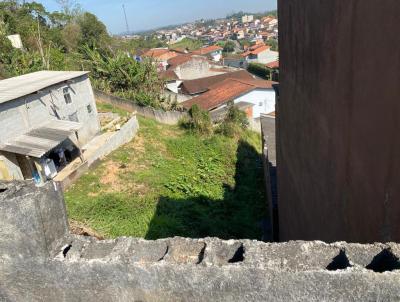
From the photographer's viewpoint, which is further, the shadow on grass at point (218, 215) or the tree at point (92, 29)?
the tree at point (92, 29)

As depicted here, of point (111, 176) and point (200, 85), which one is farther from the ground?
point (111, 176)

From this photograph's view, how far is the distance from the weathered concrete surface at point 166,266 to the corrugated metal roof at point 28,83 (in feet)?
35.6

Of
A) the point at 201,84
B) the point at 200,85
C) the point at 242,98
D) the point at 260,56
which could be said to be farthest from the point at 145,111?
the point at 260,56

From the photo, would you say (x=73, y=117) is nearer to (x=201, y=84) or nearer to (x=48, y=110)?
(x=48, y=110)

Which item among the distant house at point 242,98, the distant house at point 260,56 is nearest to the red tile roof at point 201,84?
the distant house at point 242,98

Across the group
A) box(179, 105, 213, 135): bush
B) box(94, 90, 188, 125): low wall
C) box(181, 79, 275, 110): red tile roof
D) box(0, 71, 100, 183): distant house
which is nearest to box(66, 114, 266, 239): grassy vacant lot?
box(179, 105, 213, 135): bush

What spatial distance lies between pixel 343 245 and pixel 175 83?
3885cm

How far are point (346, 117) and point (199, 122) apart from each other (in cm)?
1688

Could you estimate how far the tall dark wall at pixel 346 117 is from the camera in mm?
2639

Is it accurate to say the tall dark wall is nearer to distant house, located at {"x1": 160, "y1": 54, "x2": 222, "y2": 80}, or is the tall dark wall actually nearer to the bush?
the bush

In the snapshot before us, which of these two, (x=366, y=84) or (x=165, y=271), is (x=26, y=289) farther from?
(x=366, y=84)

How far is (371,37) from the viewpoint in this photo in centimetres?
282

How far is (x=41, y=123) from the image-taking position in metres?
14.5

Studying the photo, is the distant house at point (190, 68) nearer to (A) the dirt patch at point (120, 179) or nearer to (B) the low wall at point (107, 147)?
(B) the low wall at point (107, 147)
